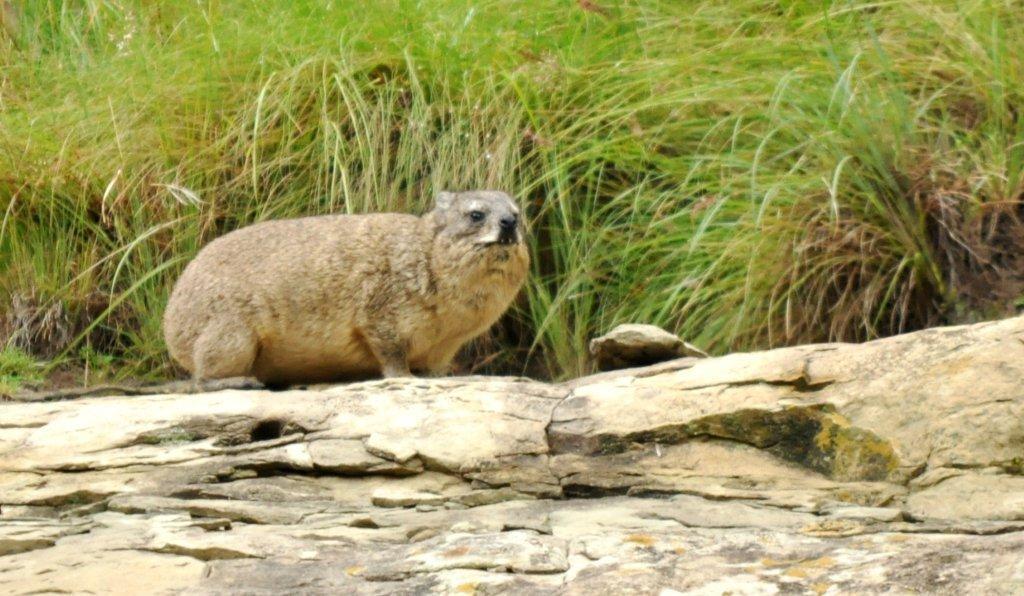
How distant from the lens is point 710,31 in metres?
7.39

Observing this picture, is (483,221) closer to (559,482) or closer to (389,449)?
(389,449)

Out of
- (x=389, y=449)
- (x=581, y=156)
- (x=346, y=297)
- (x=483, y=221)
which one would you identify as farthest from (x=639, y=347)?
(x=581, y=156)

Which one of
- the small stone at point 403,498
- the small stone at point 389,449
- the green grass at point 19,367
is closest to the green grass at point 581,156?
the green grass at point 19,367

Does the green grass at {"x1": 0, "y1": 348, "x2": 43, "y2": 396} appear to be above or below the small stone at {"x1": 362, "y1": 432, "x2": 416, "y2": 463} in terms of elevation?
below

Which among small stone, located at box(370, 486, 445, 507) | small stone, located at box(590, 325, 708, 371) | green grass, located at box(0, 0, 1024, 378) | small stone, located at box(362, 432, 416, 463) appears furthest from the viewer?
green grass, located at box(0, 0, 1024, 378)

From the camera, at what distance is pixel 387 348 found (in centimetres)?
580

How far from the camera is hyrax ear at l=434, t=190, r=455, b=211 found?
6.11 meters

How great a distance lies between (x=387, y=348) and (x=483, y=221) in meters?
0.66

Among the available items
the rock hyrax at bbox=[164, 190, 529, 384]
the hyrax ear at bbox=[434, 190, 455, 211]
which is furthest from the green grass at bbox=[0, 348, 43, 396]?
the hyrax ear at bbox=[434, 190, 455, 211]

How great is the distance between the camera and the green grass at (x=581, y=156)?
5.98m

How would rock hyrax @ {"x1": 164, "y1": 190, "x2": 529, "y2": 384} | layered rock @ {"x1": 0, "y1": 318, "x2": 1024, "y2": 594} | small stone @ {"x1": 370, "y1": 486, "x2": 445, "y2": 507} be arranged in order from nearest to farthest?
layered rock @ {"x1": 0, "y1": 318, "x2": 1024, "y2": 594}, small stone @ {"x1": 370, "y1": 486, "x2": 445, "y2": 507}, rock hyrax @ {"x1": 164, "y1": 190, "x2": 529, "y2": 384}

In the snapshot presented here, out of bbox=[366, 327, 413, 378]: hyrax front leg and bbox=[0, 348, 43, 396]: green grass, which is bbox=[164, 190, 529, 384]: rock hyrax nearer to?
bbox=[366, 327, 413, 378]: hyrax front leg

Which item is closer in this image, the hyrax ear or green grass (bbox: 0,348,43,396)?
the hyrax ear

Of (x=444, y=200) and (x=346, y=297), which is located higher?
(x=444, y=200)
